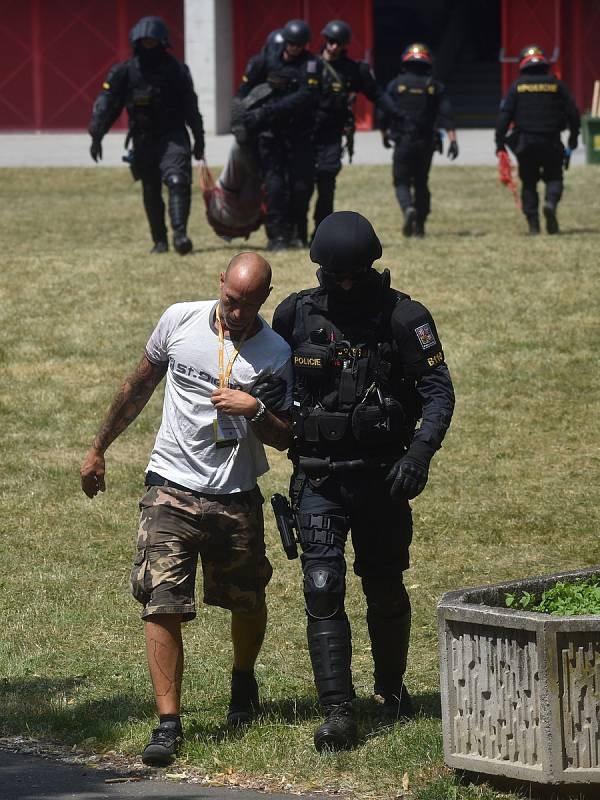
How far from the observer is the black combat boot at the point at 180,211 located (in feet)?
48.1

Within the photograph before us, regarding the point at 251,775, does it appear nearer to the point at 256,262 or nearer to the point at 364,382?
the point at 364,382

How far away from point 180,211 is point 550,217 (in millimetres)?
3808

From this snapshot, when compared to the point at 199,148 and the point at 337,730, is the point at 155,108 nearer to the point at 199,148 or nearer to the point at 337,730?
the point at 199,148

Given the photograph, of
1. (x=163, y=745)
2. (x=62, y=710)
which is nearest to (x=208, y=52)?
(x=62, y=710)

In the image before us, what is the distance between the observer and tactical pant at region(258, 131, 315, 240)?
14484mm

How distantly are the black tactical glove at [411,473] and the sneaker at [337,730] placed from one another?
773 mm

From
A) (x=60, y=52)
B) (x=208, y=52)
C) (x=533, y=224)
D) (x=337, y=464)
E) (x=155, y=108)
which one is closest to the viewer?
(x=337, y=464)

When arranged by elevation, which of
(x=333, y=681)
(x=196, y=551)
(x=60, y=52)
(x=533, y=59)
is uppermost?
(x=60, y=52)

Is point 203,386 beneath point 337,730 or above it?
above

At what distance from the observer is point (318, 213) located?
49.5 ft

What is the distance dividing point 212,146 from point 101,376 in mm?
16573

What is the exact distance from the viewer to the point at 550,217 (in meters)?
15.9

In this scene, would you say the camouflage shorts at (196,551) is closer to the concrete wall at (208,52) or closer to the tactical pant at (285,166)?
the tactical pant at (285,166)

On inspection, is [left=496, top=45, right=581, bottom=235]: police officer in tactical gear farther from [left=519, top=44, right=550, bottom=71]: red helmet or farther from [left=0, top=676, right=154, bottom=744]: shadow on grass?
[left=0, top=676, right=154, bottom=744]: shadow on grass
